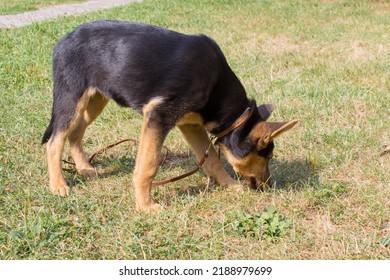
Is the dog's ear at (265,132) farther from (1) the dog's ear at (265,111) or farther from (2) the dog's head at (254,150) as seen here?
(1) the dog's ear at (265,111)

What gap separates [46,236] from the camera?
3830 millimetres

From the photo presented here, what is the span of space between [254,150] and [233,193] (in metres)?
0.44

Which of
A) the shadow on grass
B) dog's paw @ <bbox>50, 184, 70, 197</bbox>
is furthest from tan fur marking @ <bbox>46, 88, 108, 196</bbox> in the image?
the shadow on grass

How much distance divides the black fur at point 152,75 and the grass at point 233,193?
25.0 inches

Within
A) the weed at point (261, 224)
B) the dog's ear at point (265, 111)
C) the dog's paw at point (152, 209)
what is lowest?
the dog's paw at point (152, 209)

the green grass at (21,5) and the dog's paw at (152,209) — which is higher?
the dog's paw at (152,209)

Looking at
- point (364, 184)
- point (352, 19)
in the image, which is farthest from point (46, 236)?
point (352, 19)

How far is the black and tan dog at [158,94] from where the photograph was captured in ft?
14.2

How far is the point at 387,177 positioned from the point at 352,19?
30.0 ft

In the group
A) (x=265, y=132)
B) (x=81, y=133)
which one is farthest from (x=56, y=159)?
(x=265, y=132)

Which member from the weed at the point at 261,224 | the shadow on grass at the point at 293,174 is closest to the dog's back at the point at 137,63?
the weed at the point at 261,224

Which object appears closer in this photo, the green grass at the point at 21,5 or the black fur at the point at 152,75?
the black fur at the point at 152,75

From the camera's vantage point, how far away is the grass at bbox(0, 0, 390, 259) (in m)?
3.80
